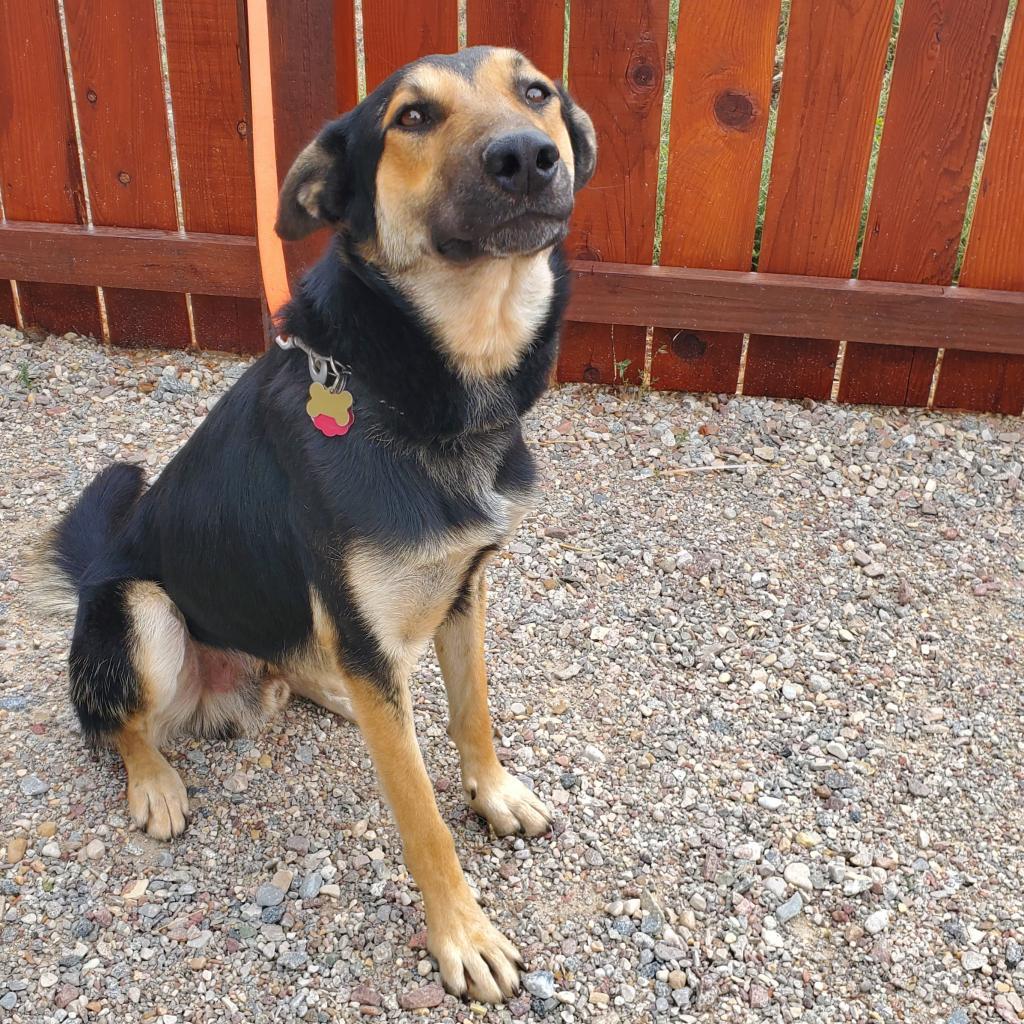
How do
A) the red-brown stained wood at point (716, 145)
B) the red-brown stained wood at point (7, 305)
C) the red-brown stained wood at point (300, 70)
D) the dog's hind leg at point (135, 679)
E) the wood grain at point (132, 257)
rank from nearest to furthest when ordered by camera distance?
the dog's hind leg at point (135, 679), the red-brown stained wood at point (300, 70), the red-brown stained wood at point (716, 145), the wood grain at point (132, 257), the red-brown stained wood at point (7, 305)

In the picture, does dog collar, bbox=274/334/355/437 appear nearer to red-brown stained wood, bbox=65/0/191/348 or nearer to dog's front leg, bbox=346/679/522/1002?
dog's front leg, bbox=346/679/522/1002

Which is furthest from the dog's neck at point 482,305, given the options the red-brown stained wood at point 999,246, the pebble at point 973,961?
the red-brown stained wood at point 999,246

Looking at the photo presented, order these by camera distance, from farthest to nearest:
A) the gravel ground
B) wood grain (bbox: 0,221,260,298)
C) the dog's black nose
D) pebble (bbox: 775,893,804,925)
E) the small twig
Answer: wood grain (bbox: 0,221,260,298) < the small twig < pebble (bbox: 775,893,804,925) < the gravel ground < the dog's black nose

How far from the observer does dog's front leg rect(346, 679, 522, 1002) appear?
246cm

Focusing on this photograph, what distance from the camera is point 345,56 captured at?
14.3 feet

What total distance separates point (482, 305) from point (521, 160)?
360 mm

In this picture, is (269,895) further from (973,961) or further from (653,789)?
(973,961)

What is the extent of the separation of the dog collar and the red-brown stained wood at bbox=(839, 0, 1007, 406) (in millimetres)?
2998

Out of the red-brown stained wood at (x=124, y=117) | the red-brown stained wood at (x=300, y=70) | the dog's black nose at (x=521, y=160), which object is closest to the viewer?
the dog's black nose at (x=521, y=160)

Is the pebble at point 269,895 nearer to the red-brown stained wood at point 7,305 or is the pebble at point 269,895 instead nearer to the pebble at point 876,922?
the pebble at point 876,922

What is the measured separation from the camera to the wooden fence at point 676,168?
429 centimetres

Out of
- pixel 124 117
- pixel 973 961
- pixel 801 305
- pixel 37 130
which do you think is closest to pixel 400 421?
pixel 973 961

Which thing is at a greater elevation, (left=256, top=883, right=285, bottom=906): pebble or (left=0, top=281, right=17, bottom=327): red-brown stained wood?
(left=0, top=281, right=17, bottom=327): red-brown stained wood

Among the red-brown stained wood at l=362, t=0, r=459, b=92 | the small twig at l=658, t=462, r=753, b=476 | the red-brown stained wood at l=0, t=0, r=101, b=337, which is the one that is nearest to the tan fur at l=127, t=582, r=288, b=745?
the small twig at l=658, t=462, r=753, b=476
